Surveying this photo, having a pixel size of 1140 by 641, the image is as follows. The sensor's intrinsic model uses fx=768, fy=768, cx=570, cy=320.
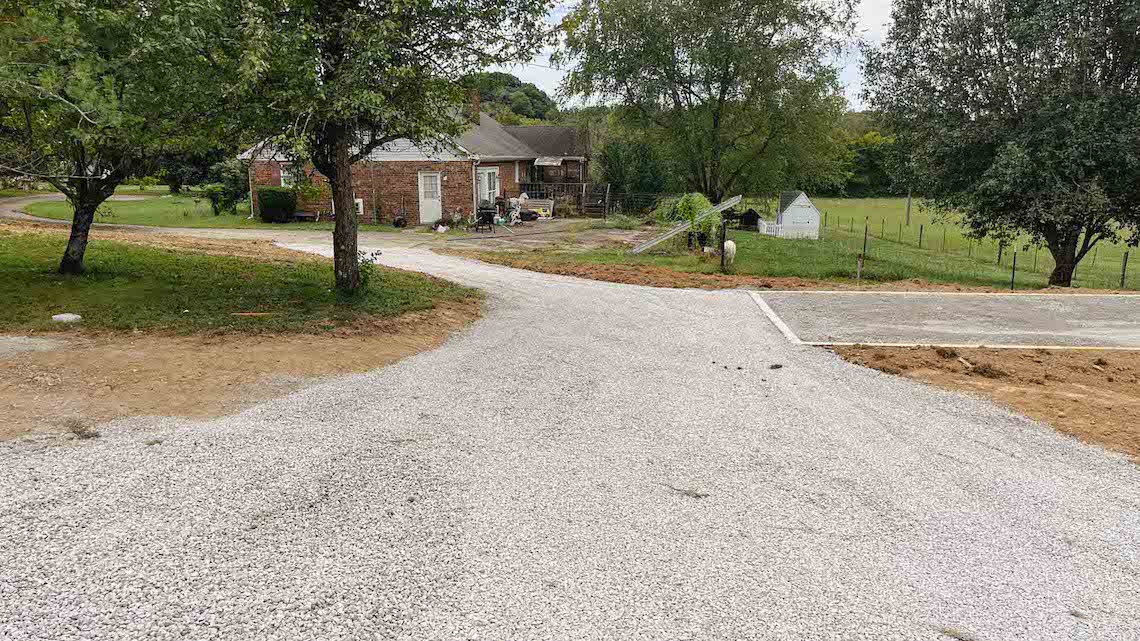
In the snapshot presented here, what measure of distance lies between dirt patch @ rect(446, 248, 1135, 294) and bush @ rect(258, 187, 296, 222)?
1089 centimetres

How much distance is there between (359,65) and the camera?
27.2 ft

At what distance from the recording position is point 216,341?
8352 mm

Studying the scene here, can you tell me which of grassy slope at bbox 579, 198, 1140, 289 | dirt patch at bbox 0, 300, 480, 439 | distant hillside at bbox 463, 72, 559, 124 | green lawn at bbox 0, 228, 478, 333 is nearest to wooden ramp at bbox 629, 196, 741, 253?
grassy slope at bbox 579, 198, 1140, 289

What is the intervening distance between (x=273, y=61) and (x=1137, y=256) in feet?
102

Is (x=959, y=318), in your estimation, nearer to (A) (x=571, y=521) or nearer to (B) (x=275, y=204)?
(A) (x=571, y=521)

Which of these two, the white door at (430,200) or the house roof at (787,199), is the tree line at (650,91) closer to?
the house roof at (787,199)

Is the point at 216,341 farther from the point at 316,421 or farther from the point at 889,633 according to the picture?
the point at 889,633

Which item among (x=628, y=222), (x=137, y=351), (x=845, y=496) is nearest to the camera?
(x=845, y=496)

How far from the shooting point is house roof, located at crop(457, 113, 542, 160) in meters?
27.7

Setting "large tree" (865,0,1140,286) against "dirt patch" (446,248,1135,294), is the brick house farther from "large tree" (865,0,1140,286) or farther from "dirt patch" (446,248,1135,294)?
"large tree" (865,0,1140,286)

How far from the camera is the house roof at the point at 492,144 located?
90.9 ft

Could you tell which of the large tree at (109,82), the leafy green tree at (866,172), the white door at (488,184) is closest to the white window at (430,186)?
the white door at (488,184)

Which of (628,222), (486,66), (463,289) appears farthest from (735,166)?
(486,66)

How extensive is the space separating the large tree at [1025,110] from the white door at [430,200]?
14222mm
